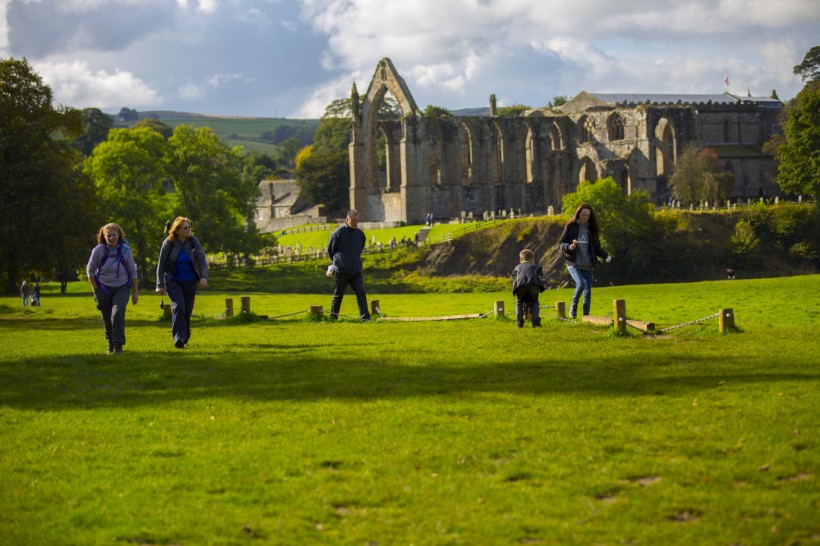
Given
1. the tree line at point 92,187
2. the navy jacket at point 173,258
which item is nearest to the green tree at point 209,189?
the tree line at point 92,187

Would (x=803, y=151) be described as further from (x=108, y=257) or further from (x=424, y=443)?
(x=424, y=443)

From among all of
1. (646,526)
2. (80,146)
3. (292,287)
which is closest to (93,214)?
(292,287)

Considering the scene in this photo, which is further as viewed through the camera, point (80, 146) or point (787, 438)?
point (80, 146)

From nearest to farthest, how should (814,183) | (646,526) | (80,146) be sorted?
1. (646,526)
2. (814,183)
3. (80,146)

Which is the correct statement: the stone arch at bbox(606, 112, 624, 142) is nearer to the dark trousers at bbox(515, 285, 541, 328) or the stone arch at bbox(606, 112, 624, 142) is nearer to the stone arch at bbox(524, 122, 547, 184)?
the stone arch at bbox(524, 122, 547, 184)

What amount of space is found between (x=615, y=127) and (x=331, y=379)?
9006 centimetres

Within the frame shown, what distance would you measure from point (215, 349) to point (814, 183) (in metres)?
67.5

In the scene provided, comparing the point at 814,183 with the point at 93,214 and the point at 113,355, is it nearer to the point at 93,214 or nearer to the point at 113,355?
the point at 93,214

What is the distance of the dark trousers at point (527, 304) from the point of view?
847 inches

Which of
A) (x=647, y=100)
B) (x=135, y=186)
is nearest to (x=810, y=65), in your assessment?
(x=647, y=100)

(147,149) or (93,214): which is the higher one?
(147,149)

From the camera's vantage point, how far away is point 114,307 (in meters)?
18.8

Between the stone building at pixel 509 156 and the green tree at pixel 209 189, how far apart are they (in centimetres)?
2535

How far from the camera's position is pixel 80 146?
155625 millimetres
